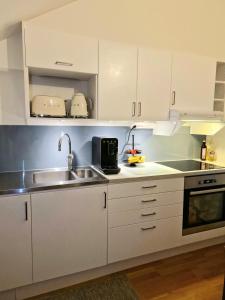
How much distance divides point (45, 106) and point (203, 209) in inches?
74.8

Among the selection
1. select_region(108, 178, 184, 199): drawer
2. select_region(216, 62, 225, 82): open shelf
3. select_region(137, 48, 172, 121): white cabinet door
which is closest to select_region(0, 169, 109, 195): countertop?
select_region(108, 178, 184, 199): drawer

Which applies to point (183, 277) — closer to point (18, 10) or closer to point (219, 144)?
point (219, 144)

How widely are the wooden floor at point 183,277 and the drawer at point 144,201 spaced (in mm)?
632

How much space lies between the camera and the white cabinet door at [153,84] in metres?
2.14

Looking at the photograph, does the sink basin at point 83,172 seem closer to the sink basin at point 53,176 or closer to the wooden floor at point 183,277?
the sink basin at point 53,176

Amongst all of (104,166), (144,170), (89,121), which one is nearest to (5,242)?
(104,166)

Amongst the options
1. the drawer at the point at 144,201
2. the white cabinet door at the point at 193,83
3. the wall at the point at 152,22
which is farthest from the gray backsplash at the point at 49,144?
the wall at the point at 152,22

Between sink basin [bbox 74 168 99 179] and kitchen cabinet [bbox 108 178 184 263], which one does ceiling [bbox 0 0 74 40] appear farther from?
kitchen cabinet [bbox 108 178 184 263]

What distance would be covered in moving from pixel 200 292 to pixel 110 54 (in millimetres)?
2182

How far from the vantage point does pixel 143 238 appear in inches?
82.3

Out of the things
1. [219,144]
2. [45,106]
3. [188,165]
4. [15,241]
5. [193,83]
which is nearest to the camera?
[15,241]

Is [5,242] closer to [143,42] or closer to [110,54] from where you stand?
[110,54]

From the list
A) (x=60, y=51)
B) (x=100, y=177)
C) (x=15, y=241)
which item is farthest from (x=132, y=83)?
(x=15, y=241)

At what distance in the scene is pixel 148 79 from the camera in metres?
2.17
